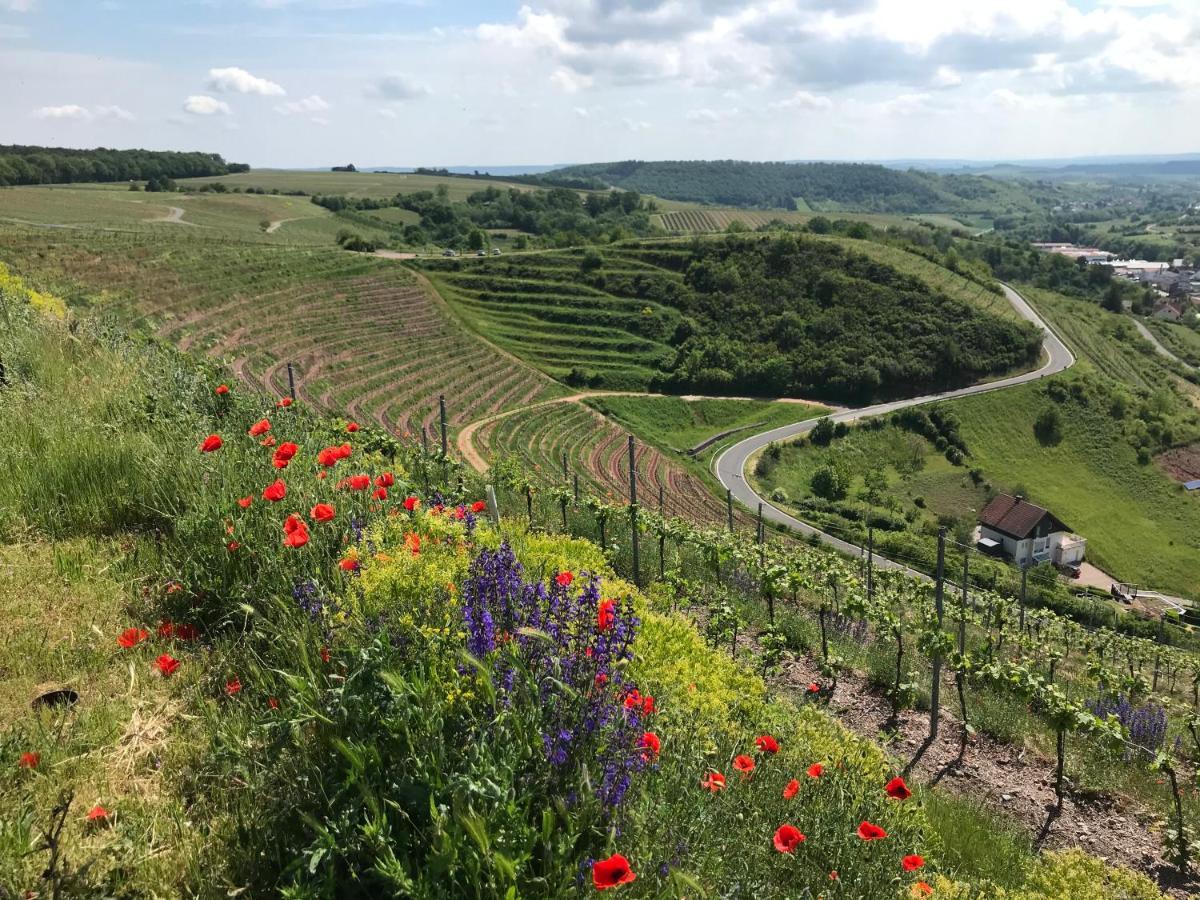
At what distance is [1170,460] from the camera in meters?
55.2

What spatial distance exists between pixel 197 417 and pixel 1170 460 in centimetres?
6817

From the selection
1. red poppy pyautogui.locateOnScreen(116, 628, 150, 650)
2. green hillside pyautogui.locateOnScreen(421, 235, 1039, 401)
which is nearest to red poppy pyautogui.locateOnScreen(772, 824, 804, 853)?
red poppy pyautogui.locateOnScreen(116, 628, 150, 650)

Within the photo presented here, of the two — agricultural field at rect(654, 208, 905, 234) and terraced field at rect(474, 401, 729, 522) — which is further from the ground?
agricultural field at rect(654, 208, 905, 234)

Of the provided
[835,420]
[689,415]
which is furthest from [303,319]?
[835,420]

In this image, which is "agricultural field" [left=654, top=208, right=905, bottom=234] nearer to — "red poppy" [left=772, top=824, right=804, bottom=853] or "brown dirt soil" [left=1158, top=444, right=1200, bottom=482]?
"brown dirt soil" [left=1158, top=444, right=1200, bottom=482]

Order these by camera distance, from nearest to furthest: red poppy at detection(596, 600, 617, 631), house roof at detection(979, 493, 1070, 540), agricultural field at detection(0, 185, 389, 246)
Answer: red poppy at detection(596, 600, 617, 631), house roof at detection(979, 493, 1070, 540), agricultural field at detection(0, 185, 389, 246)

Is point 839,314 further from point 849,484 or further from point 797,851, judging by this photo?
point 797,851

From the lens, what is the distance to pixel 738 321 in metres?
71.0

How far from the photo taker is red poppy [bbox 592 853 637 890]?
204 cm

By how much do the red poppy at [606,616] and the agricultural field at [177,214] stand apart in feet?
215

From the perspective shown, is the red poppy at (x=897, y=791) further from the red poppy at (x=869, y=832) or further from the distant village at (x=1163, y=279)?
the distant village at (x=1163, y=279)

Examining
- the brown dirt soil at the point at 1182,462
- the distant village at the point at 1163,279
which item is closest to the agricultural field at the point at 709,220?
the distant village at the point at 1163,279

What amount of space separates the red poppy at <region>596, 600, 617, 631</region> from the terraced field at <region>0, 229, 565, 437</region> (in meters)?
35.4

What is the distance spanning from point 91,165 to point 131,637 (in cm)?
14011
